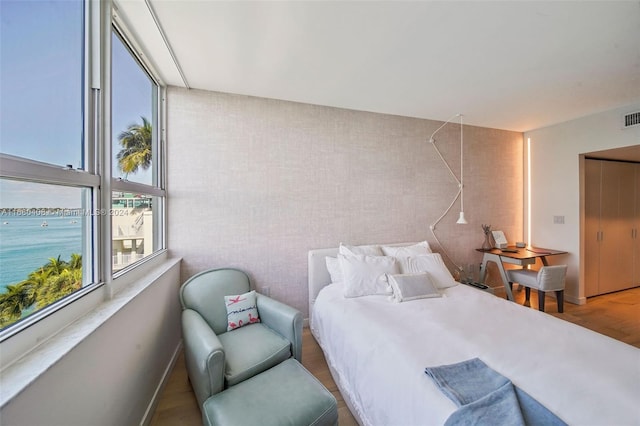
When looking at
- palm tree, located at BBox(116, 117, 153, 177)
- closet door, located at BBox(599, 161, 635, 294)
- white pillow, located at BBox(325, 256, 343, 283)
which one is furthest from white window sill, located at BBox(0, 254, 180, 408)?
closet door, located at BBox(599, 161, 635, 294)

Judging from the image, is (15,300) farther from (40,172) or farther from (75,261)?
(40,172)

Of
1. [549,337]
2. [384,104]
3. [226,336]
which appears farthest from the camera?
[384,104]

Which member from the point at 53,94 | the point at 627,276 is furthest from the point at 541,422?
the point at 627,276

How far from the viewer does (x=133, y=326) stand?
144 centimetres

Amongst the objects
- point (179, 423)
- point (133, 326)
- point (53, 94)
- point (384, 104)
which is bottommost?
point (179, 423)

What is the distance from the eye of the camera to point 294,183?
2746mm

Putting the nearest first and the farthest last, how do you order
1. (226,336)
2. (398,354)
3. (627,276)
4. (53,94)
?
(53,94)
(398,354)
(226,336)
(627,276)

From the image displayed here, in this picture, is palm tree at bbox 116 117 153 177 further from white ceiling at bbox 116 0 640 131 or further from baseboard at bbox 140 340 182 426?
baseboard at bbox 140 340 182 426

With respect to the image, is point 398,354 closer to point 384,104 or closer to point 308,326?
point 308,326

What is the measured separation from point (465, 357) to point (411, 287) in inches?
34.9

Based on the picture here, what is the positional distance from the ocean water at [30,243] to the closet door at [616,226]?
5.80 metres

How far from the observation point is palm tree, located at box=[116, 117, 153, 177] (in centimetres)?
173

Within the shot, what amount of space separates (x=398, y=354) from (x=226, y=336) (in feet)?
4.19

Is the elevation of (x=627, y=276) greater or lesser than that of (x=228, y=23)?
lesser
